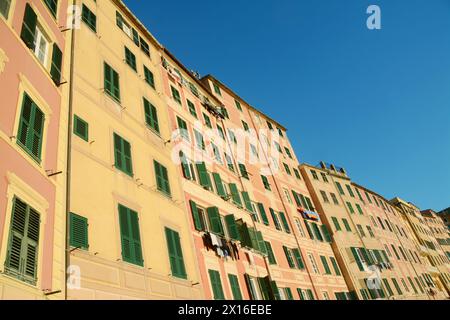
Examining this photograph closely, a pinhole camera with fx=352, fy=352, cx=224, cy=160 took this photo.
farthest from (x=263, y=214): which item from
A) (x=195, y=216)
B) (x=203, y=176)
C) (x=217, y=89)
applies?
(x=217, y=89)

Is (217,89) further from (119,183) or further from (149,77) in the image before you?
(119,183)

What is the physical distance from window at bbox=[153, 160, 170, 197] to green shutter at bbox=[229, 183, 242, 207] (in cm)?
642

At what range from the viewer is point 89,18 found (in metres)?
16.3

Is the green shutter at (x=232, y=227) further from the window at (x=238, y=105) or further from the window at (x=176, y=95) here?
the window at (x=238, y=105)

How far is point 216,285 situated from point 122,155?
21.8 feet

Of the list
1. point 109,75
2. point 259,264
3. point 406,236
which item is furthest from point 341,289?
point 406,236

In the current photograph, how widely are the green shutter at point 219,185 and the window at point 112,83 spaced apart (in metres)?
7.55

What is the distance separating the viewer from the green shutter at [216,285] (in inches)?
570

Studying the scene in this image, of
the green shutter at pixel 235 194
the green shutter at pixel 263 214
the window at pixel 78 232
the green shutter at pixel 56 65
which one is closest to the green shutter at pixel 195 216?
the green shutter at pixel 235 194

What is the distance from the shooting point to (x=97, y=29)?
16.6 meters

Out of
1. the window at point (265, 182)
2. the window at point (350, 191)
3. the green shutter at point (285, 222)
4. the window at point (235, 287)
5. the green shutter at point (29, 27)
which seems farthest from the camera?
the window at point (350, 191)

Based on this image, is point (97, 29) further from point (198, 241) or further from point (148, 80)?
point (198, 241)

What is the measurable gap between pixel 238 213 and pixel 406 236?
4199 centimetres

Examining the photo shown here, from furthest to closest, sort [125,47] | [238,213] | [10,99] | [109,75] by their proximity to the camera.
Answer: [238,213] < [125,47] < [109,75] < [10,99]
